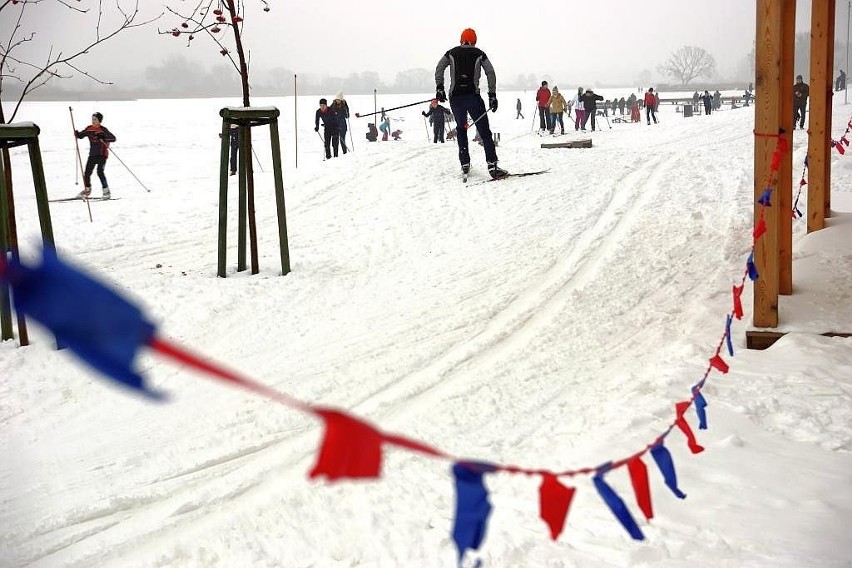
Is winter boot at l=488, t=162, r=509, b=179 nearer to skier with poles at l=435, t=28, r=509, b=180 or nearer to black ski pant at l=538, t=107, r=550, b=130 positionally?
skier with poles at l=435, t=28, r=509, b=180

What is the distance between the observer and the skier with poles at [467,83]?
8.98 m

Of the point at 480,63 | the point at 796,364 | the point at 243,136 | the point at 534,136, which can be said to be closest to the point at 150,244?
the point at 243,136

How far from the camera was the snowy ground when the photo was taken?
8.43 ft

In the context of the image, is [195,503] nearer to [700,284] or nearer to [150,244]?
[700,284]

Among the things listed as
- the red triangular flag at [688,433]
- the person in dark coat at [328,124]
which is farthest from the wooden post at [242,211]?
the person in dark coat at [328,124]

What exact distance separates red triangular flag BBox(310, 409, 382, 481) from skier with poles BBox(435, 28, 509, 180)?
831 cm

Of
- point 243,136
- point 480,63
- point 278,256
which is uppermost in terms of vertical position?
point 480,63

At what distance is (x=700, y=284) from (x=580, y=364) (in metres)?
1.69

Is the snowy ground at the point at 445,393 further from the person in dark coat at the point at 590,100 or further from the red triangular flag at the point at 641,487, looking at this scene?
the person in dark coat at the point at 590,100

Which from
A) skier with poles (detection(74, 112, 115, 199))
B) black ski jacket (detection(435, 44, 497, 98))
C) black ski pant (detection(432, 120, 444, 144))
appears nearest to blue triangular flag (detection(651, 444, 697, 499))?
black ski jacket (detection(435, 44, 497, 98))

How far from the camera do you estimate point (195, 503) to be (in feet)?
9.47

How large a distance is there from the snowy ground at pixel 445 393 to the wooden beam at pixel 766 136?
0.84 feet

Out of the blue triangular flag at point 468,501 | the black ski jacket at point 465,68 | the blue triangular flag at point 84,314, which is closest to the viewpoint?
the blue triangular flag at point 84,314

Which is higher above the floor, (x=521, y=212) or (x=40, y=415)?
(x=521, y=212)
